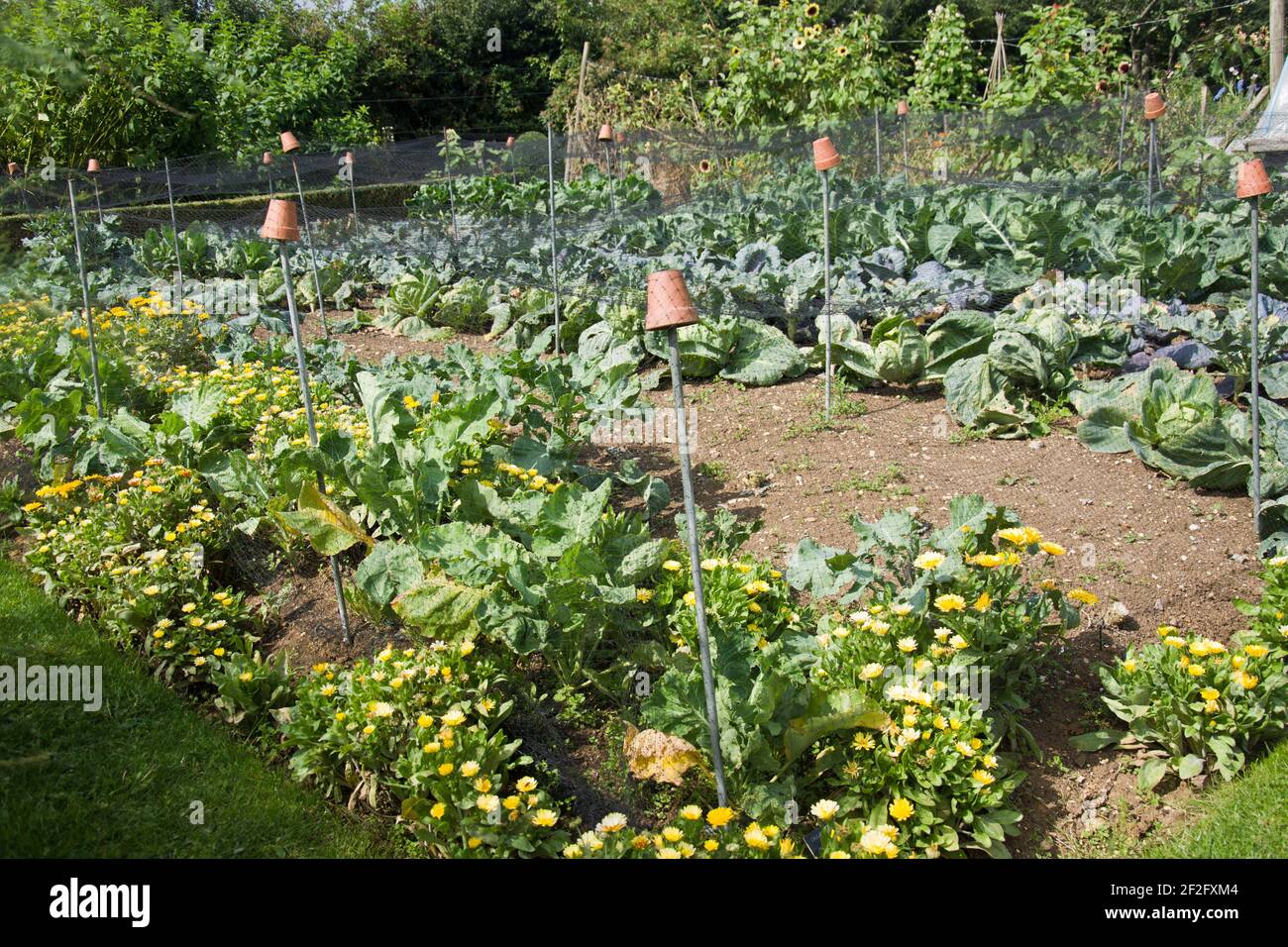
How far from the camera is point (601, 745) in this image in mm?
3062

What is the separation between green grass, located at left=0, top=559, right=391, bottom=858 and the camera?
257cm

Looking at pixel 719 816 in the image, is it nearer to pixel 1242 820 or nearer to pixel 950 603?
pixel 950 603

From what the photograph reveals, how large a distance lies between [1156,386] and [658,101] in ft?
44.9

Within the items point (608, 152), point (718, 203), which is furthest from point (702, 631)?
point (608, 152)

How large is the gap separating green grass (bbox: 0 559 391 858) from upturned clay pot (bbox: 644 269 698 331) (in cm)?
154

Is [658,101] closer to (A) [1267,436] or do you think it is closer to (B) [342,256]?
(B) [342,256]

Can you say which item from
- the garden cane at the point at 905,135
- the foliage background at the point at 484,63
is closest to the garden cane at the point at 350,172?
the foliage background at the point at 484,63

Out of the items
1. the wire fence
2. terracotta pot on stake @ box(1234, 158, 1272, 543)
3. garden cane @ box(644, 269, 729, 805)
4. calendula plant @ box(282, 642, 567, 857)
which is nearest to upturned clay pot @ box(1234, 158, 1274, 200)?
terracotta pot on stake @ box(1234, 158, 1272, 543)

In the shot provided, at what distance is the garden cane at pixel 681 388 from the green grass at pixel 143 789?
913 millimetres

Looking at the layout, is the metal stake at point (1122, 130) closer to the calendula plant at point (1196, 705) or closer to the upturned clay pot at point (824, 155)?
the upturned clay pot at point (824, 155)

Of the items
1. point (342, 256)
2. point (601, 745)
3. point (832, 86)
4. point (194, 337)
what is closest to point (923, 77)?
point (832, 86)

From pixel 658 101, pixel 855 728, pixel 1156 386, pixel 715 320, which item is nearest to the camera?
pixel 855 728

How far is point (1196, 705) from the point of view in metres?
2.83

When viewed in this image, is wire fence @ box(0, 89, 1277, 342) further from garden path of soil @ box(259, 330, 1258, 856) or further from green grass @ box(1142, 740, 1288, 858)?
green grass @ box(1142, 740, 1288, 858)
